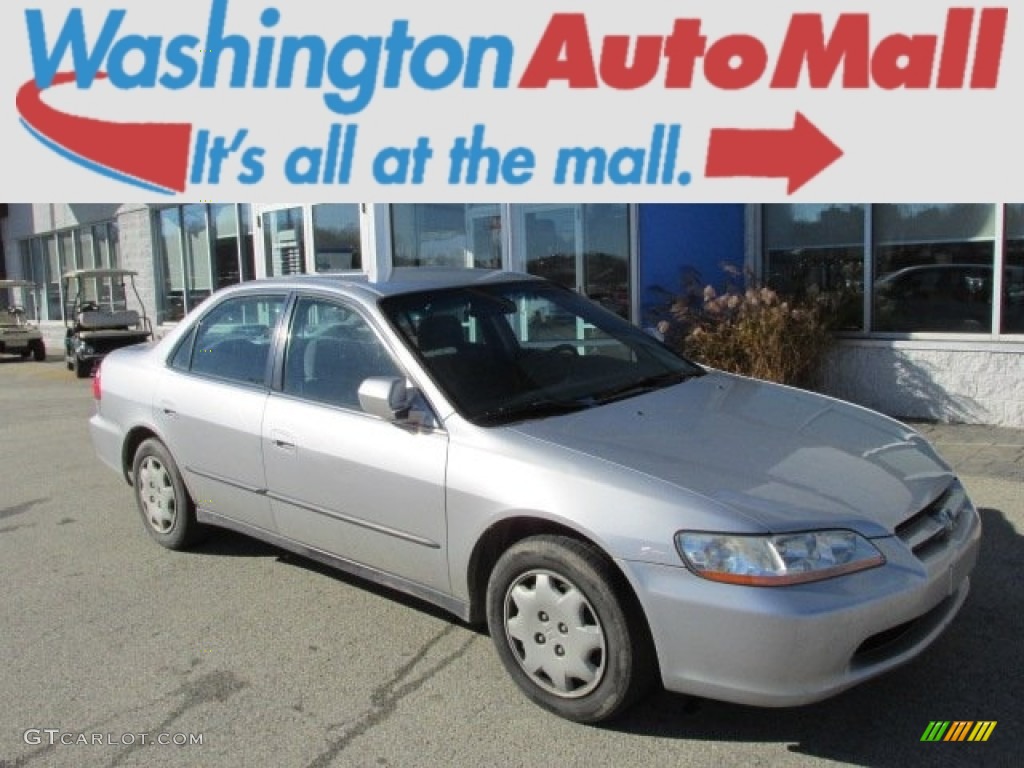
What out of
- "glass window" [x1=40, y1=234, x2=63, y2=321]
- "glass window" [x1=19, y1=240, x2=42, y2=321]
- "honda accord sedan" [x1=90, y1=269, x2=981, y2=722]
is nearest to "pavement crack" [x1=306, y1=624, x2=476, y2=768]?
"honda accord sedan" [x1=90, y1=269, x2=981, y2=722]

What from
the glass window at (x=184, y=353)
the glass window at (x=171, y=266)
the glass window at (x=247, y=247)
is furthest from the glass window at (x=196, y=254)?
the glass window at (x=184, y=353)

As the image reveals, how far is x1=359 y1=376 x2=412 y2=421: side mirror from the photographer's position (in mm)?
3393

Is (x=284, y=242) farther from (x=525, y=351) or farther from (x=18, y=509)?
(x=525, y=351)

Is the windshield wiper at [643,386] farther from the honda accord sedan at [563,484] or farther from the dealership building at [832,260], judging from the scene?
the dealership building at [832,260]

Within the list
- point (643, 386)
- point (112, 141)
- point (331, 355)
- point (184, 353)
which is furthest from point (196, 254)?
point (643, 386)

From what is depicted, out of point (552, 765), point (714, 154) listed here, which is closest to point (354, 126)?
point (714, 154)

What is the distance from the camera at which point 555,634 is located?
3.03 metres

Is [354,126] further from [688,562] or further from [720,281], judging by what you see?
[688,562]

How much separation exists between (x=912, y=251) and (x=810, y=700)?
639 centimetres

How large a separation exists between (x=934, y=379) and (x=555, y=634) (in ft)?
19.6

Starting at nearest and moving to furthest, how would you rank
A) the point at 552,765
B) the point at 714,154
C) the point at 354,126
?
the point at 552,765
the point at 714,154
the point at 354,126

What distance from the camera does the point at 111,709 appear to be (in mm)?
3303

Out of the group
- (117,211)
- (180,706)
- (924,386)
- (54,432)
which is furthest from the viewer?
(117,211)

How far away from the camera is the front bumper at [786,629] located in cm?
259
